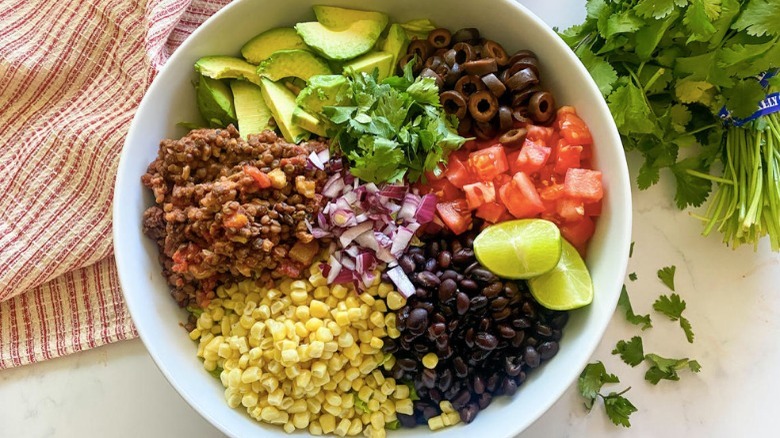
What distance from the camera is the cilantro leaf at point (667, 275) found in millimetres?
2328

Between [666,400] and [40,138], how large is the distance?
2412 mm

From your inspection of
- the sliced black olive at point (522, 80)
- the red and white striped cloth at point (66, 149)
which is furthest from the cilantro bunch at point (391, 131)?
the red and white striped cloth at point (66, 149)

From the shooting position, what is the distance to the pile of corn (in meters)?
2.04

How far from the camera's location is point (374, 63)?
87.5 inches

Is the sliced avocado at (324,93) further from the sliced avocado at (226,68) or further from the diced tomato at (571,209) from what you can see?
the diced tomato at (571,209)

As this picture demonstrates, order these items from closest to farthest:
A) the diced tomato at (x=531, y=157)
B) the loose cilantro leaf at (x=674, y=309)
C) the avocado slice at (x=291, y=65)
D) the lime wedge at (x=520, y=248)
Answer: the lime wedge at (x=520, y=248) → the diced tomato at (x=531, y=157) → the avocado slice at (x=291, y=65) → the loose cilantro leaf at (x=674, y=309)

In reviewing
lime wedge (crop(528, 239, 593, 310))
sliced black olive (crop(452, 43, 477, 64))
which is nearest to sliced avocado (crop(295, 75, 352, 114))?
sliced black olive (crop(452, 43, 477, 64))

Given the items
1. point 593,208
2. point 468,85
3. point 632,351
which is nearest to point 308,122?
point 468,85

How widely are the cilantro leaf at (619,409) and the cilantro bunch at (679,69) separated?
720mm

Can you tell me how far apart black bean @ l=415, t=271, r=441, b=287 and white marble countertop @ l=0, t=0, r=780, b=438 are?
2.25 ft

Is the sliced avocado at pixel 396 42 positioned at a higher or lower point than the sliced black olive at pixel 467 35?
lower

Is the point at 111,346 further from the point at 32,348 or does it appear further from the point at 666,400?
the point at 666,400

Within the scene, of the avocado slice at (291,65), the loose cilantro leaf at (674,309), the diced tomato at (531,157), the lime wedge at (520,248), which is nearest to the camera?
the lime wedge at (520,248)

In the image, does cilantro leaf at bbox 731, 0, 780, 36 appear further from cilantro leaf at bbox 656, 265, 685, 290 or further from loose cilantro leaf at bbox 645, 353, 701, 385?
loose cilantro leaf at bbox 645, 353, 701, 385
